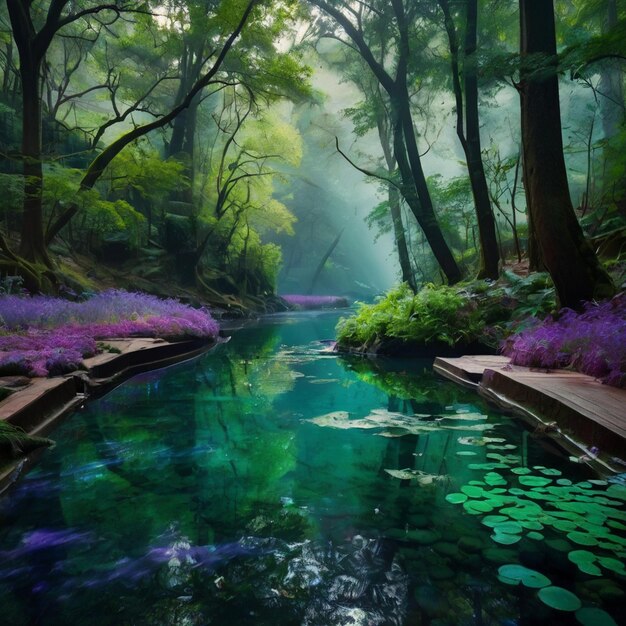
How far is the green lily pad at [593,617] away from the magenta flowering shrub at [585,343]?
9.03 feet

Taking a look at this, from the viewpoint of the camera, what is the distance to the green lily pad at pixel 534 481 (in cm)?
257

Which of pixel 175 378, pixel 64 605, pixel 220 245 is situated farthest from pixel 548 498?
pixel 220 245

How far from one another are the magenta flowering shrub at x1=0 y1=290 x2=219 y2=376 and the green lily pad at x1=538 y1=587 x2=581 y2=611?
189 inches

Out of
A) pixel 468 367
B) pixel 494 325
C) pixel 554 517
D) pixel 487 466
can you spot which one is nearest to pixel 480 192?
pixel 494 325

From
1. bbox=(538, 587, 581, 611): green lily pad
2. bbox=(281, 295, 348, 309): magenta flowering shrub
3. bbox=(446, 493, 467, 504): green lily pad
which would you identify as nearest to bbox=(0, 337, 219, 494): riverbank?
bbox=(446, 493, 467, 504): green lily pad

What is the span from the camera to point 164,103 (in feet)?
87.3

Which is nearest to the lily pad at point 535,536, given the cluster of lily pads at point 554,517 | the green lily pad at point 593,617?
the cluster of lily pads at point 554,517

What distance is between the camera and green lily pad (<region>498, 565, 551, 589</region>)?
5.51 feet

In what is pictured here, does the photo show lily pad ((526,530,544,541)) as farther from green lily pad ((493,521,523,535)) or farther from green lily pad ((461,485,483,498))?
green lily pad ((461,485,483,498))

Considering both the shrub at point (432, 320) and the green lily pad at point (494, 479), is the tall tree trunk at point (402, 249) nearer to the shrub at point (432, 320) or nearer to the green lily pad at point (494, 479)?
the shrub at point (432, 320)

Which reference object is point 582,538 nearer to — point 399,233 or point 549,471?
point 549,471

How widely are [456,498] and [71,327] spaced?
23.6 ft

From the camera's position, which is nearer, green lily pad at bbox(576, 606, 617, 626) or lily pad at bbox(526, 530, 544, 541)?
green lily pad at bbox(576, 606, 617, 626)

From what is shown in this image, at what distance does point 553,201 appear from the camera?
5.79 metres
